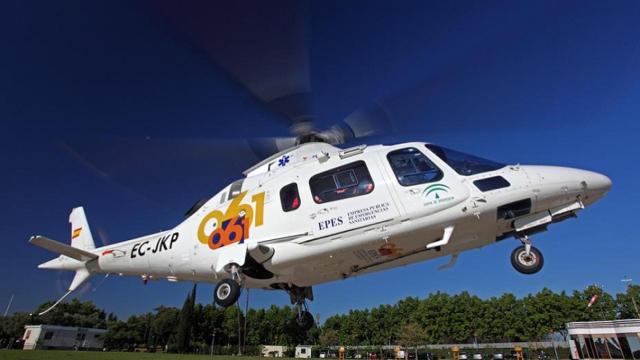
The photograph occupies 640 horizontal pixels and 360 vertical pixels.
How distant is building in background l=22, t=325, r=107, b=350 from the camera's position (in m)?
62.7

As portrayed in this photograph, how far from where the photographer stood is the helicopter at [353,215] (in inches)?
280

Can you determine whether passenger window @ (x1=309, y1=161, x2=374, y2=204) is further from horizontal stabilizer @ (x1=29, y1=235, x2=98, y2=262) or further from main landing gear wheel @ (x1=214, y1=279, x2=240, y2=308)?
horizontal stabilizer @ (x1=29, y1=235, x2=98, y2=262)

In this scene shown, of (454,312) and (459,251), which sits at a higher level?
(454,312)

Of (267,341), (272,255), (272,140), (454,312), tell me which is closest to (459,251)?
(272,255)

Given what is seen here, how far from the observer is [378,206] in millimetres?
7594

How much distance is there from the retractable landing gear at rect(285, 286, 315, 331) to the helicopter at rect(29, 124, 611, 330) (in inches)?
1.2

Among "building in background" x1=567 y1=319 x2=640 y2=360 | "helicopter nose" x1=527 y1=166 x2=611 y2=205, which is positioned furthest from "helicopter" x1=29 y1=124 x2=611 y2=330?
"building in background" x1=567 y1=319 x2=640 y2=360

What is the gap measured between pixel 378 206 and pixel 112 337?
266ft

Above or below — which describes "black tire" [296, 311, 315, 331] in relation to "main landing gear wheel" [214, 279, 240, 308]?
below

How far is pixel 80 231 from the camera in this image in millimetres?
15070

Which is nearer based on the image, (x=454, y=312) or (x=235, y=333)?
(x=454, y=312)

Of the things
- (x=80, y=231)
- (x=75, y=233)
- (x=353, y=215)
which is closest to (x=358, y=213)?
(x=353, y=215)

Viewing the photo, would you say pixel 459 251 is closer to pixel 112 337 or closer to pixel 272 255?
pixel 272 255

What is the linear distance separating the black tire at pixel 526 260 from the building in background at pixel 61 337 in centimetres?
7601
